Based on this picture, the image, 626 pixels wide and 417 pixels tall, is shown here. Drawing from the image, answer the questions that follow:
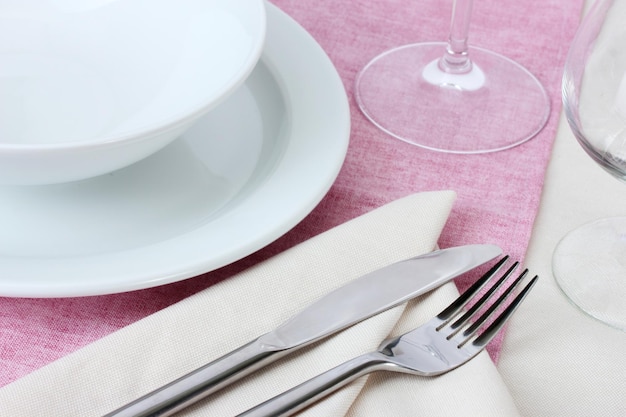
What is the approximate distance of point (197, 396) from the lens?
1.65 ft

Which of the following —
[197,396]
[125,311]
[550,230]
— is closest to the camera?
[197,396]

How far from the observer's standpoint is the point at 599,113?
2.06ft

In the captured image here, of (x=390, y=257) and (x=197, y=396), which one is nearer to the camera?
(x=197, y=396)

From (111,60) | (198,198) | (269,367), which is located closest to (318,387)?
(269,367)

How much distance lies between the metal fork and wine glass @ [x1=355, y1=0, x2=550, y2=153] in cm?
25

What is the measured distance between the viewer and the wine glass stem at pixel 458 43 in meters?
0.86

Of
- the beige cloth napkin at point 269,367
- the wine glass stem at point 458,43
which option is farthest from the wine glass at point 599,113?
the wine glass stem at point 458,43

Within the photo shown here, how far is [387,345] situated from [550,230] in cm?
24

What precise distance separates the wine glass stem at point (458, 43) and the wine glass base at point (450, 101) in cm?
1

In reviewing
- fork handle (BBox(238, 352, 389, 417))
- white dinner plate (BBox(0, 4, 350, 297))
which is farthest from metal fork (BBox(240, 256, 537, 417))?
white dinner plate (BBox(0, 4, 350, 297))

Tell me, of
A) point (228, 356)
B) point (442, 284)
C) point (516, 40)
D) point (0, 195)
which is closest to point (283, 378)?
point (228, 356)

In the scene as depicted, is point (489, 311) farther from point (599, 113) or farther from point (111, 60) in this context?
point (111, 60)

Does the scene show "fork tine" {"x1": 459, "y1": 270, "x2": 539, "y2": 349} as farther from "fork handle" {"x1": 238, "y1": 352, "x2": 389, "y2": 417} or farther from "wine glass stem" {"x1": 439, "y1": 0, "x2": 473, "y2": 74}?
"wine glass stem" {"x1": 439, "y1": 0, "x2": 473, "y2": 74}

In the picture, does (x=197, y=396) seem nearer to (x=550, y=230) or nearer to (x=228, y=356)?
(x=228, y=356)
